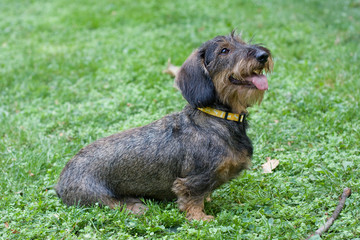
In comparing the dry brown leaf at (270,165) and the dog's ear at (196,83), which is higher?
the dog's ear at (196,83)

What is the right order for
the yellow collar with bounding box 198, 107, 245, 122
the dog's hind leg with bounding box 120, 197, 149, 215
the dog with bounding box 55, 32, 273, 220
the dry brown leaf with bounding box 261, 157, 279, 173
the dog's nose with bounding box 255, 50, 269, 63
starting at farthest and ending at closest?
the dry brown leaf with bounding box 261, 157, 279, 173, the dog's hind leg with bounding box 120, 197, 149, 215, the yellow collar with bounding box 198, 107, 245, 122, the dog with bounding box 55, 32, 273, 220, the dog's nose with bounding box 255, 50, 269, 63

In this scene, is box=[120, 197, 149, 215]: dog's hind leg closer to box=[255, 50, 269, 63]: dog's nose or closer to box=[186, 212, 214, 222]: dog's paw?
box=[186, 212, 214, 222]: dog's paw

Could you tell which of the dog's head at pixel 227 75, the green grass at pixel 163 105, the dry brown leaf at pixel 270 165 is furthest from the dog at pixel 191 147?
the dry brown leaf at pixel 270 165

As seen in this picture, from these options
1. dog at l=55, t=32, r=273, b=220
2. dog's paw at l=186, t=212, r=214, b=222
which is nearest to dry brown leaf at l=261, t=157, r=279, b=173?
dog at l=55, t=32, r=273, b=220

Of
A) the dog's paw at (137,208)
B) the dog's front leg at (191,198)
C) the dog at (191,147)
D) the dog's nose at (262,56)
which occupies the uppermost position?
the dog's nose at (262,56)

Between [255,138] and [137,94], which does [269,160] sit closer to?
[255,138]

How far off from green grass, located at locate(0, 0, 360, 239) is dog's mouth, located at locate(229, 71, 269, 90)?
0.90m

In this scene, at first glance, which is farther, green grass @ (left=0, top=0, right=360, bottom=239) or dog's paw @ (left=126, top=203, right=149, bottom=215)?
dog's paw @ (left=126, top=203, right=149, bottom=215)

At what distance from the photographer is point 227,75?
179 inches

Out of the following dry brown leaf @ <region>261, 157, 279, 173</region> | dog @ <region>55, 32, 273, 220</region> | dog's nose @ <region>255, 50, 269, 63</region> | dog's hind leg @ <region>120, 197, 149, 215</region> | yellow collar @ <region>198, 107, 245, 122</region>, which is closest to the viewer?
dog's nose @ <region>255, 50, 269, 63</region>

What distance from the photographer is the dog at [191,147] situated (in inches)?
179

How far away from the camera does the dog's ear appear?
4547mm

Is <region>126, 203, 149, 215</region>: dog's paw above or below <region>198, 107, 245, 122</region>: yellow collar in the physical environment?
below

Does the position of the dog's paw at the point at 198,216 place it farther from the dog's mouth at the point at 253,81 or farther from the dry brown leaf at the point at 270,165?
the dog's mouth at the point at 253,81
